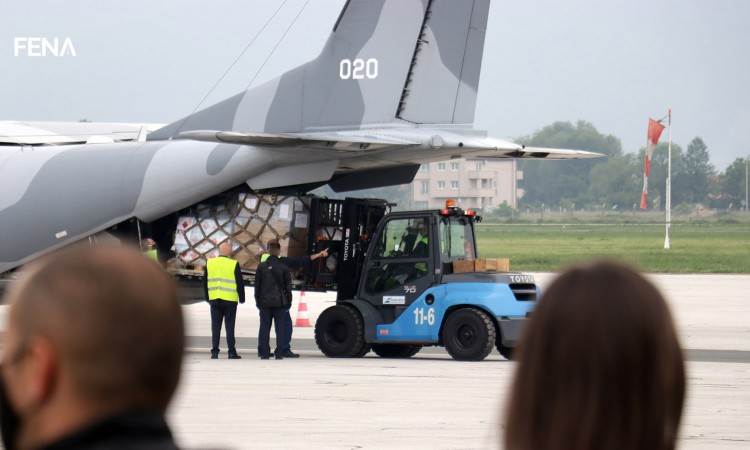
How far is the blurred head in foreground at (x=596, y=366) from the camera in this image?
2.33 meters

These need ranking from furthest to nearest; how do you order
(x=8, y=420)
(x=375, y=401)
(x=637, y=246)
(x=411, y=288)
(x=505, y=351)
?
(x=637, y=246), (x=505, y=351), (x=411, y=288), (x=375, y=401), (x=8, y=420)

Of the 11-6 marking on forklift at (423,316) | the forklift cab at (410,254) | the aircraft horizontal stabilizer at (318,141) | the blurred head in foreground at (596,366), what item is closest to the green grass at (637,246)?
the forklift cab at (410,254)

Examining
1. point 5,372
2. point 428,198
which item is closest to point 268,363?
point 5,372

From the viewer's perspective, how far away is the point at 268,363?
18.6 m

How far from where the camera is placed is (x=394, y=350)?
20.5 metres

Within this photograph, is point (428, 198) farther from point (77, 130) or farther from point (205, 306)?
point (77, 130)

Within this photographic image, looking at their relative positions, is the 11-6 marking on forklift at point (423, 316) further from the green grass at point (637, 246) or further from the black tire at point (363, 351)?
the green grass at point (637, 246)

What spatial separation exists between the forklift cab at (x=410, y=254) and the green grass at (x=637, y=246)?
25186mm

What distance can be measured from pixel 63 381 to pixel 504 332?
16515mm

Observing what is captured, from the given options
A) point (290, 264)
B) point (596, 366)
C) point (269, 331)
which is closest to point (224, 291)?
point (269, 331)

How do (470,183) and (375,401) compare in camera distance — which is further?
(470,183)

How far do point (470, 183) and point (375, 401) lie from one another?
138m

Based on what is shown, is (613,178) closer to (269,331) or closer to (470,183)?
(470,183)

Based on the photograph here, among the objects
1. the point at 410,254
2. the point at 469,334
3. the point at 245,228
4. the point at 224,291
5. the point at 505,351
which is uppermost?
the point at 245,228
